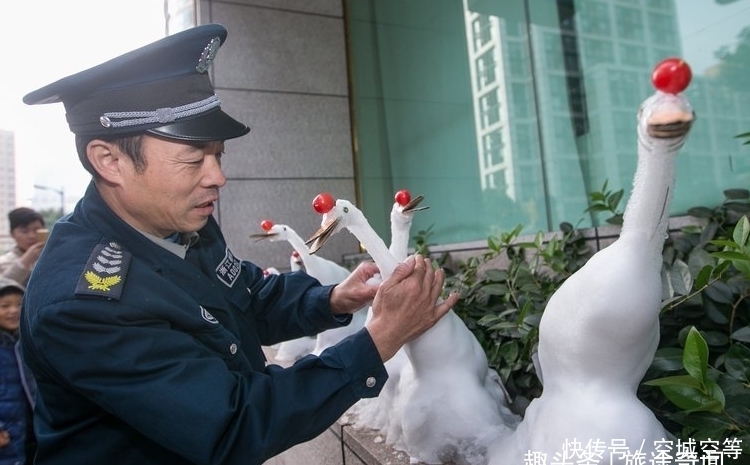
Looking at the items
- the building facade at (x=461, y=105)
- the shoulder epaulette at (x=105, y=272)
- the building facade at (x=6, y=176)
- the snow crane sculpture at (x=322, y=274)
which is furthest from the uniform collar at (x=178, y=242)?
the building facade at (x=6, y=176)

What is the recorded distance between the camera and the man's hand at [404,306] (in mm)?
1119

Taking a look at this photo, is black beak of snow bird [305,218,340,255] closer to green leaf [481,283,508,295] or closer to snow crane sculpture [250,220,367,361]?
green leaf [481,283,508,295]

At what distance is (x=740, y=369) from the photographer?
1117 millimetres

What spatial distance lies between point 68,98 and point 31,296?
408 mm

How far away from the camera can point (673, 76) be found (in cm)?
77

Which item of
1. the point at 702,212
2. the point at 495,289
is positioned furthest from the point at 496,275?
the point at 702,212

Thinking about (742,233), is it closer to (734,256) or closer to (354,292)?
(734,256)

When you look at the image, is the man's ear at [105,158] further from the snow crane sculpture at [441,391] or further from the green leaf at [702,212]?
the green leaf at [702,212]

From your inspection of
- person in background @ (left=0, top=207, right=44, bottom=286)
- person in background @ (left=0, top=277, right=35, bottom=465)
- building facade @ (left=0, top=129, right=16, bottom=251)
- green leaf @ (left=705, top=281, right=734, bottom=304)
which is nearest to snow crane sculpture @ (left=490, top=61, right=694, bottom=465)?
green leaf @ (left=705, top=281, right=734, bottom=304)

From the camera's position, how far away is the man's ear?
3.53ft

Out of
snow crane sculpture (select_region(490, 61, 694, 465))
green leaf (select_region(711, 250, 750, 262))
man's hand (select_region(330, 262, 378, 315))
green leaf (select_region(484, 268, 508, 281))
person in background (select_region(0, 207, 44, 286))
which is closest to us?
snow crane sculpture (select_region(490, 61, 694, 465))

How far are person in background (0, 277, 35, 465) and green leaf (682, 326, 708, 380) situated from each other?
2.11 meters

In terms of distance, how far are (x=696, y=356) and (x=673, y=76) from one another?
1.64ft

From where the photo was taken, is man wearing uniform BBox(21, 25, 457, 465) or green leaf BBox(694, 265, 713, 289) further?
green leaf BBox(694, 265, 713, 289)
